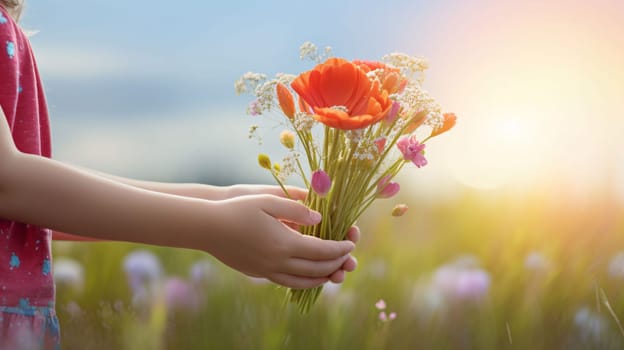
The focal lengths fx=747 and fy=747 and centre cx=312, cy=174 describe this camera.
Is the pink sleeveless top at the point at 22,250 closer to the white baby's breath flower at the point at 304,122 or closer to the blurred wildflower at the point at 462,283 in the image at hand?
the white baby's breath flower at the point at 304,122

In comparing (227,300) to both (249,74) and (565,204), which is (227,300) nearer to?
(249,74)

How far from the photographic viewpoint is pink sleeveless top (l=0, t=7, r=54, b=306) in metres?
1.10

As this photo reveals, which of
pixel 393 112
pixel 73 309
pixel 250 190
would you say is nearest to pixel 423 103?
pixel 393 112

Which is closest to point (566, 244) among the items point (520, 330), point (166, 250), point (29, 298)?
point (520, 330)

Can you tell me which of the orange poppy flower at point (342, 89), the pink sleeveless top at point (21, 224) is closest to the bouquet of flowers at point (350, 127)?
the orange poppy flower at point (342, 89)

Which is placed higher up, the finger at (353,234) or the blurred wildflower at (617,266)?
the finger at (353,234)

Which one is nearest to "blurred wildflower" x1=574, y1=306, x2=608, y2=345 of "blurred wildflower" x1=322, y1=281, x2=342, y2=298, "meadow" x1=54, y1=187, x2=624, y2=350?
"meadow" x1=54, y1=187, x2=624, y2=350

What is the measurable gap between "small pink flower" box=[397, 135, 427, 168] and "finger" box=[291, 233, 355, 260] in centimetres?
17

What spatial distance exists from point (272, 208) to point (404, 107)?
0.87 feet

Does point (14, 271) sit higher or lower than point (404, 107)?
lower

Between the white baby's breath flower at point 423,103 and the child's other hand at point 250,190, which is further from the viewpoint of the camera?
the child's other hand at point 250,190

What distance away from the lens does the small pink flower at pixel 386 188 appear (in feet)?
4.03

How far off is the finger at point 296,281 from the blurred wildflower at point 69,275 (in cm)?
68

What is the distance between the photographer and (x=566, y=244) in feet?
5.55
